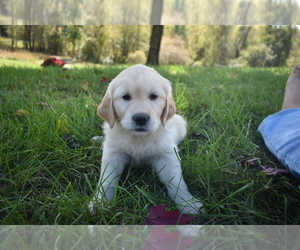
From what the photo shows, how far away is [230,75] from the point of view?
1688mm

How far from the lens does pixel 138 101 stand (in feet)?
3.67

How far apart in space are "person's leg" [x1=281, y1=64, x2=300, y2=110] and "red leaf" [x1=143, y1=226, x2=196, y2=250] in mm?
1294

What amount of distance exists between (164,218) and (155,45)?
1148 millimetres

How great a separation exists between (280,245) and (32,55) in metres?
1.38

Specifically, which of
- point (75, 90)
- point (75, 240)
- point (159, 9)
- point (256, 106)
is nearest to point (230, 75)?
point (256, 106)

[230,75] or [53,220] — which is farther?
[230,75]

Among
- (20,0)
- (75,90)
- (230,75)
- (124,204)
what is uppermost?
(20,0)

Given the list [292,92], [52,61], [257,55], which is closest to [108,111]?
[52,61]

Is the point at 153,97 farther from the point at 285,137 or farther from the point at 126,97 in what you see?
the point at 285,137

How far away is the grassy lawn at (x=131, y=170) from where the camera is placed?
806mm

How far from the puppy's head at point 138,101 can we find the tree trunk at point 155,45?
14.3 inches

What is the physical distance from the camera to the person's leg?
61.9 inches

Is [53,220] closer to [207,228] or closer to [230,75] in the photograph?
[207,228]

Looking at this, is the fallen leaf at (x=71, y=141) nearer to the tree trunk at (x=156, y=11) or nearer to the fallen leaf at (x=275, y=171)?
Result: the tree trunk at (x=156, y=11)
